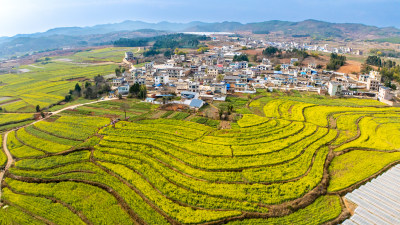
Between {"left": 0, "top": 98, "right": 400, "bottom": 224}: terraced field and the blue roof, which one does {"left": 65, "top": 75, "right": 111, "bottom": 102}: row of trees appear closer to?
{"left": 0, "top": 98, "right": 400, "bottom": 224}: terraced field

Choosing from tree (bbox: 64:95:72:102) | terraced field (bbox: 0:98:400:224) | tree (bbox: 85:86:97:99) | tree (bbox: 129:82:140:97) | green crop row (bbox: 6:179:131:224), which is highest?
tree (bbox: 129:82:140:97)

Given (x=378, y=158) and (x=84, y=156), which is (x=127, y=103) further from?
(x=378, y=158)

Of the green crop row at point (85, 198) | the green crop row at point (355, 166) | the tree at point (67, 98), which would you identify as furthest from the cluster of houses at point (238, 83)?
the green crop row at point (85, 198)

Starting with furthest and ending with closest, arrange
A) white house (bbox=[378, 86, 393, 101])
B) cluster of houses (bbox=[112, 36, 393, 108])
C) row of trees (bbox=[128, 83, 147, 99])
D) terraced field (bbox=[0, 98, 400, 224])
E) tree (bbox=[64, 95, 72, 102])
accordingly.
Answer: tree (bbox=[64, 95, 72, 102]) → row of trees (bbox=[128, 83, 147, 99]) → cluster of houses (bbox=[112, 36, 393, 108]) → white house (bbox=[378, 86, 393, 101]) → terraced field (bbox=[0, 98, 400, 224])

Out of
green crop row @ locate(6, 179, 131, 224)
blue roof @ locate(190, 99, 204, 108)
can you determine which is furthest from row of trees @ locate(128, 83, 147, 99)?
green crop row @ locate(6, 179, 131, 224)

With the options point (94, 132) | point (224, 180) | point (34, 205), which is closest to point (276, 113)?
point (224, 180)

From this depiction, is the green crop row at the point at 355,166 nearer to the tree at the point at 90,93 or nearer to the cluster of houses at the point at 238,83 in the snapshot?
the cluster of houses at the point at 238,83

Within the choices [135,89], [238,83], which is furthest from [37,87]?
[238,83]

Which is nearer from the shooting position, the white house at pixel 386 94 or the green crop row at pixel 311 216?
the green crop row at pixel 311 216

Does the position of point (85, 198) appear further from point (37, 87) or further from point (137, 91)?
point (37, 87)

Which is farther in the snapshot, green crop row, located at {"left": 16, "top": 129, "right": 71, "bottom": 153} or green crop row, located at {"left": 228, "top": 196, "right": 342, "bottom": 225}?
green crop row, located at {"left": 16, "top": 129, "right": 71, "bottom": 153}
